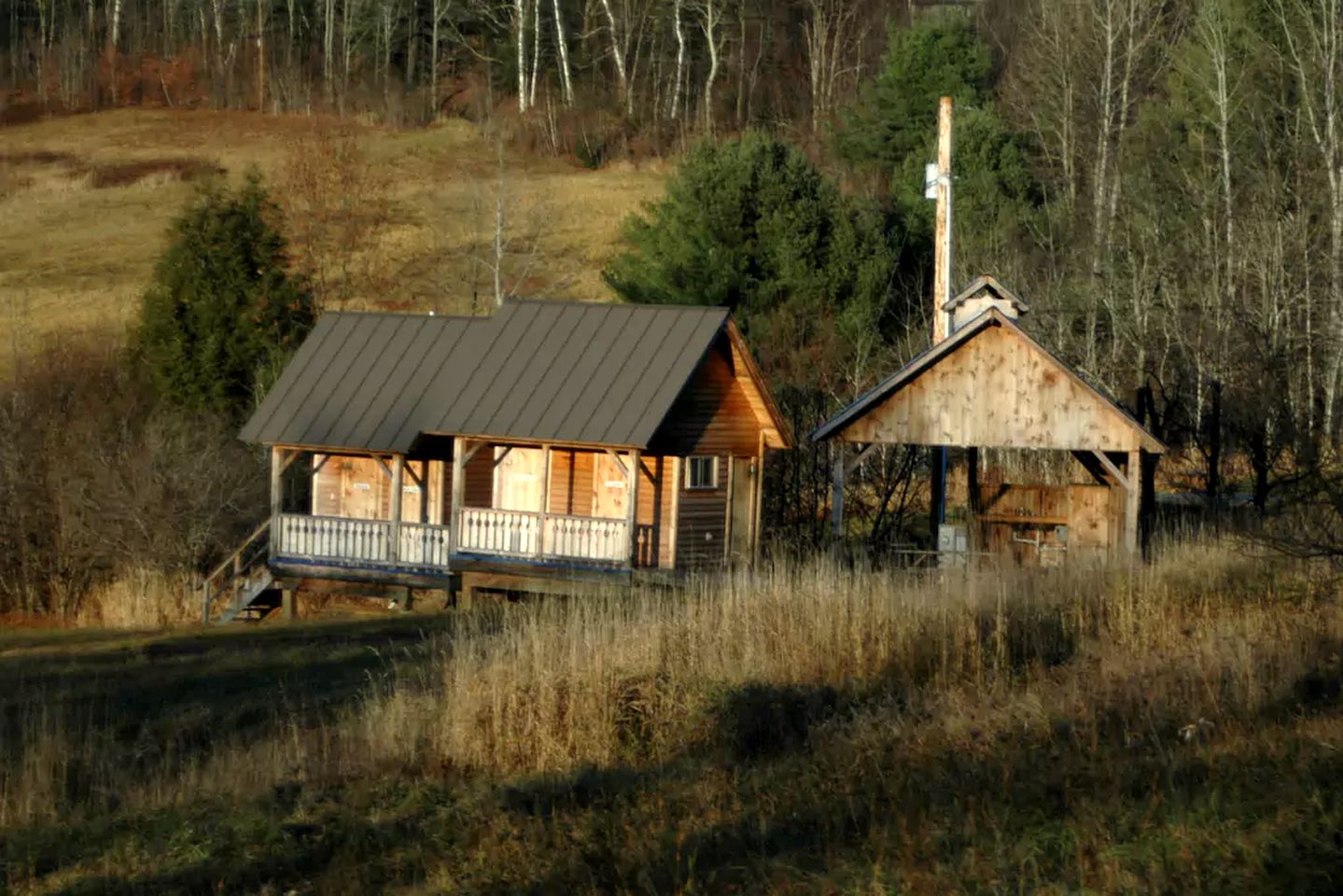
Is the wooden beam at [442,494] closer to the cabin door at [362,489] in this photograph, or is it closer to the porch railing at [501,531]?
the cabin door at [362,489]

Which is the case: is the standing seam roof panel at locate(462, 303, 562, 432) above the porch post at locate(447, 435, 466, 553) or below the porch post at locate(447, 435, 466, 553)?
above

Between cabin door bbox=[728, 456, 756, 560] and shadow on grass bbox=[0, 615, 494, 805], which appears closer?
shadow on grass bbox=[0, 615, 494, 805]

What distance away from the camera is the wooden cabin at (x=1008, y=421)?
2422 cm

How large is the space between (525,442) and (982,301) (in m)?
7.88

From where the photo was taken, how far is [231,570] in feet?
111

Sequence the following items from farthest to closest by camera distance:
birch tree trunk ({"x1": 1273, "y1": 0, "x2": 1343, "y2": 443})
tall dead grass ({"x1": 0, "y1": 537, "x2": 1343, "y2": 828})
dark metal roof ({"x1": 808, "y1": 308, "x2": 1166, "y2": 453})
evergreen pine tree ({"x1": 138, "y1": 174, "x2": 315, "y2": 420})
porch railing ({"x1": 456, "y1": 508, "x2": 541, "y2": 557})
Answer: evergreen pine tree ({"x1": 138, "y1": 174, "x2": 315, "y2": 420}) < birch tree trunk ({"x1": 1273, "y1": 0, "x2": 1343, "y2": 443}) < porch railing ({"x1": 456, "y1": 508, "x2": 541, "y2": 557}) < dark metal roof ({"x1": 808, "y1": 308, "x2": 1166, "y2": 453}) < tall dead grass ({"x1": 0, "y1": 537, "x2": 1343, "y2": 828})

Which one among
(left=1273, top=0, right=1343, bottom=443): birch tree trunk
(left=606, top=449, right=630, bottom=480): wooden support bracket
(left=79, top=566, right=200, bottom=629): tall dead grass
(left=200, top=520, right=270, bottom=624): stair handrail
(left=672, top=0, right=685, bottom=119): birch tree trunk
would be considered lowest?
(left=79, top=566, right=200, bottom=629): tall dead grass

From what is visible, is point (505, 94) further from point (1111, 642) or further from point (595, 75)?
point (1111, 642)

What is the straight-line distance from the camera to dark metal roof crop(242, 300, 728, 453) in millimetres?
28234

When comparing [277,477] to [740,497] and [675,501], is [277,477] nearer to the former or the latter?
[675,501]

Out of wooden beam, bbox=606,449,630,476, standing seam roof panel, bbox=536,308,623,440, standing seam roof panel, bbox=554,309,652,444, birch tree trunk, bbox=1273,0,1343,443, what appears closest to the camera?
wooden beam, bbox=606,449,630,476

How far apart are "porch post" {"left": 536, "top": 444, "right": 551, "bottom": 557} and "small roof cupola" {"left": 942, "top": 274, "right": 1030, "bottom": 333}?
280 inches

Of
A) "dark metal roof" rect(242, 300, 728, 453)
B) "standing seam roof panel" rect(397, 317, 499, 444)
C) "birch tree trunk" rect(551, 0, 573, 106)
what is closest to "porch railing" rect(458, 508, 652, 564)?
"dark metal roof" rect(242, 300, 728, 453)

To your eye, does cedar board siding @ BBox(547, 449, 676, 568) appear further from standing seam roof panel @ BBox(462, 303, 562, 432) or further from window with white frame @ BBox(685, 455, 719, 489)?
standing seam roof panel @ BBox(462, 303, 562, 432)
